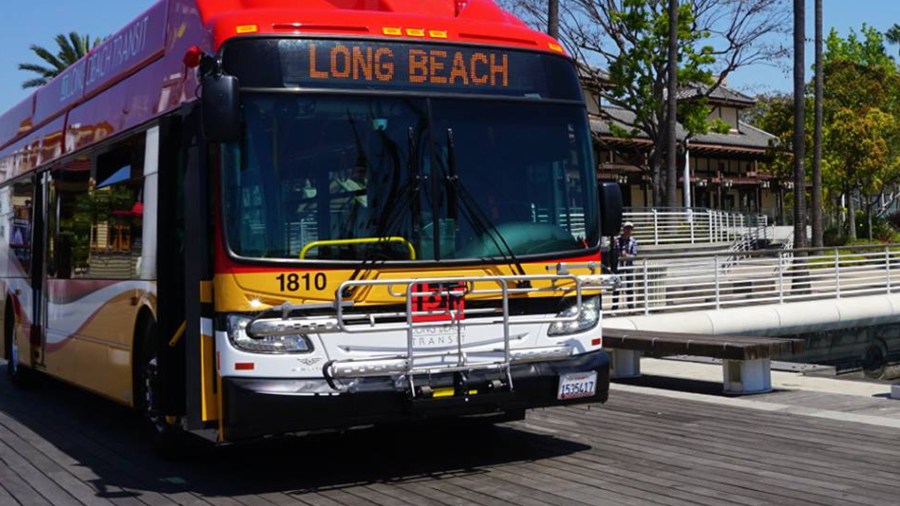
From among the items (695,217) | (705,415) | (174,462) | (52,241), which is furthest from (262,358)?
(695,217)

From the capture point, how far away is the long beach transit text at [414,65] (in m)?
7.93

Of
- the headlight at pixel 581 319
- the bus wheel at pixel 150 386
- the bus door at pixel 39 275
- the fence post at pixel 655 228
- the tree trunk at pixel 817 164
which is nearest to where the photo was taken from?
the headlight at pixel 581 319

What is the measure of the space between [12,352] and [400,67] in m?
9.16

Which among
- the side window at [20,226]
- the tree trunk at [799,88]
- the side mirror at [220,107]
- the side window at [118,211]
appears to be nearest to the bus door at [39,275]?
the side window at [20,226]

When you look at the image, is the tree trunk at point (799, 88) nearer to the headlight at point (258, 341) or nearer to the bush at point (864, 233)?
the bush at point (864, 233)

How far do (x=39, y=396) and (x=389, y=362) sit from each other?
319 inches

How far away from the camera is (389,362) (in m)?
7.71

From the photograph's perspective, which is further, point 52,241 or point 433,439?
point 52,241

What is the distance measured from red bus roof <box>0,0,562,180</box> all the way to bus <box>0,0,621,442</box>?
23mm

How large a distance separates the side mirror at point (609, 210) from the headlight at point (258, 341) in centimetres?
246

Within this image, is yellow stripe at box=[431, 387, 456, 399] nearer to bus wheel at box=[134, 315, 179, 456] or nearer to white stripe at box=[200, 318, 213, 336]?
white stripe at box=[200, 318, 213, 336]

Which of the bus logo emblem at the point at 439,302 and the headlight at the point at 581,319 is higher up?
the bus logo emblem at the point at 439,302

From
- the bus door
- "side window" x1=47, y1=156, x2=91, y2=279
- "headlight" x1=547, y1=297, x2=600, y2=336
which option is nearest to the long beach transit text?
"headlight" x1=547, y1=297, x2=600, y2=336

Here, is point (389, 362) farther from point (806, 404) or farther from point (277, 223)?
point (806, 404)
